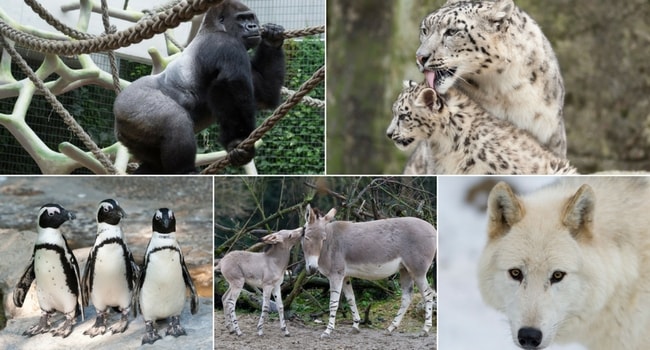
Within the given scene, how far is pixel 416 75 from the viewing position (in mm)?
3982

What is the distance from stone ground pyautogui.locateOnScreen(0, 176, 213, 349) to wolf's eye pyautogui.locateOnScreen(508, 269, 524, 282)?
1.55 m

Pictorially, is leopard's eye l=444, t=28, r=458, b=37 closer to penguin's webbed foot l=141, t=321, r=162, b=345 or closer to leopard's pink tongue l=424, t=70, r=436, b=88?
leopard's pink tongue l=424, t=70, r=436, b=88

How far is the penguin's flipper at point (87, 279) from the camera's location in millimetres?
4464

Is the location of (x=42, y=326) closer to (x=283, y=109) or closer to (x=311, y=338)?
(x=311, y=338)

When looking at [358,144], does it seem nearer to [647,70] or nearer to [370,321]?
[370,321]

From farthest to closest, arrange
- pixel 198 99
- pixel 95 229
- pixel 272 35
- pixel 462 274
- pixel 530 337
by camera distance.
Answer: pixel 272 35 → pixel 198 99 → pixel 95 229 → pixel 462 274 → pixel 530 337

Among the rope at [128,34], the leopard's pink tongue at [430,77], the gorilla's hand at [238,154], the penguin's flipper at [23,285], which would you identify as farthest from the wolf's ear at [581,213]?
the penguin's flipper at [23,285]

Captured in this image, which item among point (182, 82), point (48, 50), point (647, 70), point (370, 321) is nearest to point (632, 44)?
point (647, 70)

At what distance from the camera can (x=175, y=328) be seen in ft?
→ 14.5

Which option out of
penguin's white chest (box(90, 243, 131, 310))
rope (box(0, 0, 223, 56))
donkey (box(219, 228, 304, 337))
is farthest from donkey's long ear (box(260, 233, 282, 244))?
rope (box(0, 0, 223, 56))

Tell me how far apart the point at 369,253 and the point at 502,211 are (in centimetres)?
73

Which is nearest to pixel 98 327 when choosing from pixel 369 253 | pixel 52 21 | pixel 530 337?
pixel 369 253

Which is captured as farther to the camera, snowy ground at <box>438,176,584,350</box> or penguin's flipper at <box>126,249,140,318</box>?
penguin's flipper at <box>126,249,140,318</box>

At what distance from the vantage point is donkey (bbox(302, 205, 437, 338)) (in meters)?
4.28
